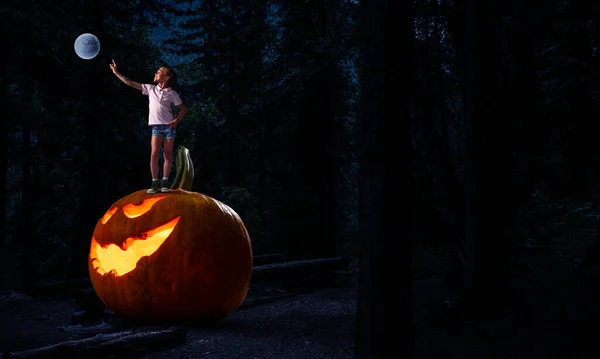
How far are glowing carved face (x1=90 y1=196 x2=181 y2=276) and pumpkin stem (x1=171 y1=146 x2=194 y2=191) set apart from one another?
0.60 m

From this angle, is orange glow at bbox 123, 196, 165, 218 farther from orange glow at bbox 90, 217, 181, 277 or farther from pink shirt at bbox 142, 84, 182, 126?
pink shirt at bbox 142, 84, 182, 126

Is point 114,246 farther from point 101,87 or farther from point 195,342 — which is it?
point 101,87

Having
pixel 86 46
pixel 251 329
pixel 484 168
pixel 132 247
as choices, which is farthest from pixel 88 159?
pixel 484 168

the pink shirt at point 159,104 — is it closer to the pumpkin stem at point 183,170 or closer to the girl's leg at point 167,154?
the girl's leg at point 167,154

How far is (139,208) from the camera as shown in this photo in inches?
262

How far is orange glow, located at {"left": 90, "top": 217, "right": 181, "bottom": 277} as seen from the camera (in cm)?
634

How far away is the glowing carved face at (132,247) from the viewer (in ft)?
20.8

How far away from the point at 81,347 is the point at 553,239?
486 inches

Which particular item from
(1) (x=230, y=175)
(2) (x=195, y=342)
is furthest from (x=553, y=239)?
(1) (x=230, y=175)

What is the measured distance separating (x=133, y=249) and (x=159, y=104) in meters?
2.10

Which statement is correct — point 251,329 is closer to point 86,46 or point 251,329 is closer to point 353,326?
point 353,326

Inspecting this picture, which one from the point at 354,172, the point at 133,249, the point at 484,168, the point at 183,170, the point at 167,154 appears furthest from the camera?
the point at 354,172

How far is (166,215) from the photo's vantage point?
640 cm

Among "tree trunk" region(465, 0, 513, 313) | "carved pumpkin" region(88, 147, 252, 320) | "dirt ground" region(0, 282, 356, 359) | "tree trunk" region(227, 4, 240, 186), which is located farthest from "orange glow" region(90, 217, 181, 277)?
"tree trunk" region(227, 4, 240, 186)
